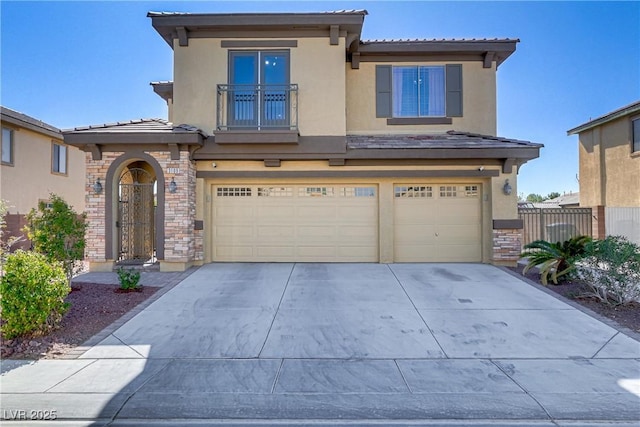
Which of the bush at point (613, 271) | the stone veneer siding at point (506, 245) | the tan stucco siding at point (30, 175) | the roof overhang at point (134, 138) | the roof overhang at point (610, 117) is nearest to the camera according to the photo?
the bush at point (613, 271)

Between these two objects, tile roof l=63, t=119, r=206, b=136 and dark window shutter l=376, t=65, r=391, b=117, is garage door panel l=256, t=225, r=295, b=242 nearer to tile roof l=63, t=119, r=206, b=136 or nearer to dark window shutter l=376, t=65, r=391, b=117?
tile roof l=63, t=119, r=206, b=136

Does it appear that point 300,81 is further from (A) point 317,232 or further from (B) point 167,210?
(B) point 167,210

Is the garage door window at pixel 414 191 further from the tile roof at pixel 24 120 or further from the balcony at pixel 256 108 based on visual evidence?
the tile roof at pixel 24 120

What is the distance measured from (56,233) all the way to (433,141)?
32.2ft

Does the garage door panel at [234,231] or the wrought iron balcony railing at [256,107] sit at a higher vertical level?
the wrought iron balcony railing at [256,107]

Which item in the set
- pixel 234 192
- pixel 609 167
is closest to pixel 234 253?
pixel 234 192

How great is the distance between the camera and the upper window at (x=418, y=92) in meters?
11.7

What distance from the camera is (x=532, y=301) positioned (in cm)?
725

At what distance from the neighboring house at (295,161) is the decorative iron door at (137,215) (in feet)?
0.14

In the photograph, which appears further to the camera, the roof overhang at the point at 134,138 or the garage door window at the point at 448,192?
the garage door window at the point at 448,192

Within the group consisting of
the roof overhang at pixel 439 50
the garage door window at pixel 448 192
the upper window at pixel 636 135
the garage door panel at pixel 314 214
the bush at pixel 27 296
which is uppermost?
the roof overhang at pixel 439 50

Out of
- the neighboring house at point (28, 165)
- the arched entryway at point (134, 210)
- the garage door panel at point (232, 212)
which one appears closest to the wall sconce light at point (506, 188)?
the garage door panel at point (232, 212)

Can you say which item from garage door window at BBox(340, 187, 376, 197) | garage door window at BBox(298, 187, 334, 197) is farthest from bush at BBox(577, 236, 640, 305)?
garage door window at BBox(298, 187, 334, 197)

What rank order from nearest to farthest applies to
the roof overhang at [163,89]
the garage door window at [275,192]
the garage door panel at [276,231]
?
1. the garage door panel at [276,231]
2. the garage door window at [275,192]
3. the roof overhang at [163,89]
